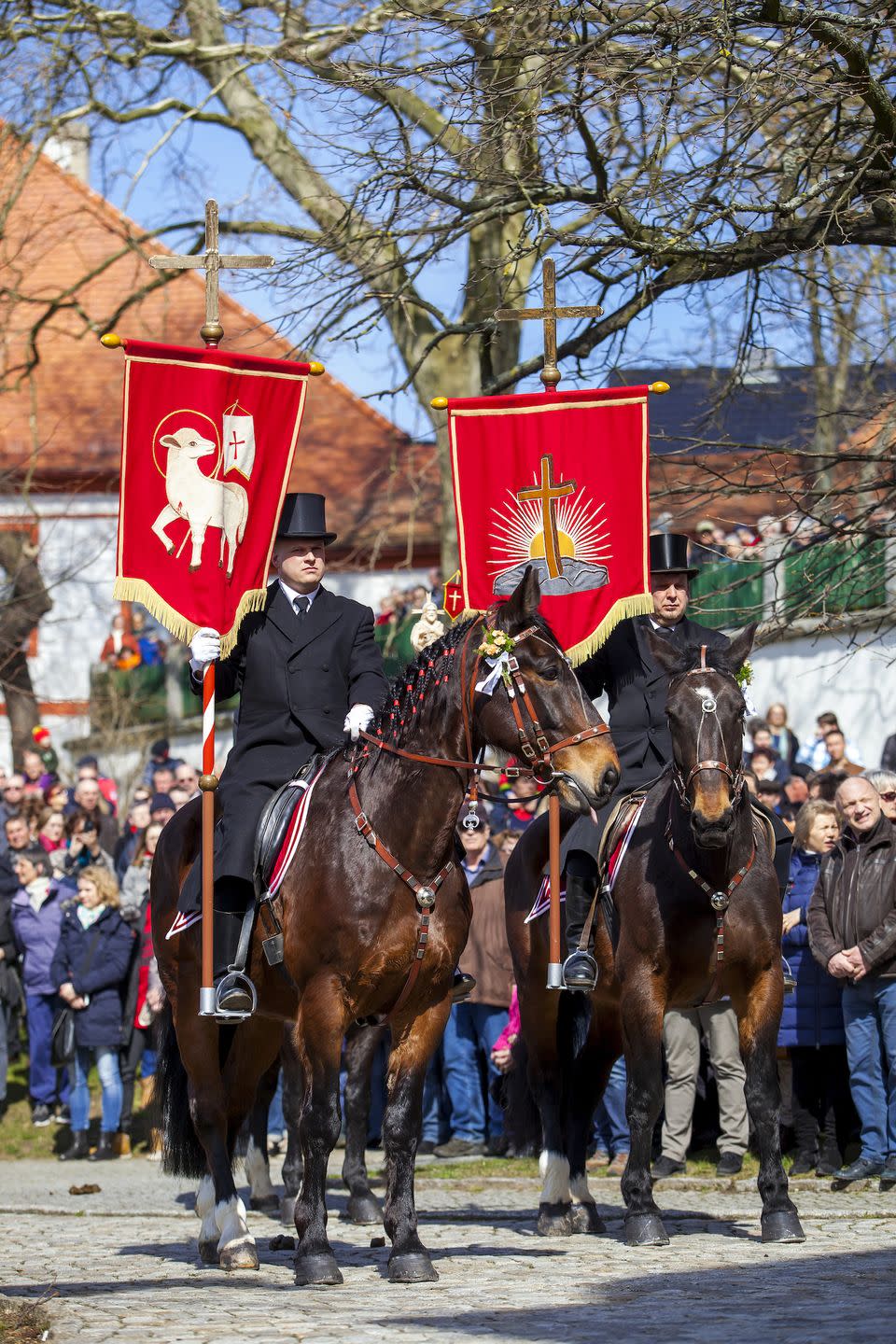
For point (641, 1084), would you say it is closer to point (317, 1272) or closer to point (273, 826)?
point (317, 1272)

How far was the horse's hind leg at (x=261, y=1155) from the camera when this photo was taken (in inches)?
464

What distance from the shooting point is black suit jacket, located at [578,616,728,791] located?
10.3 meters

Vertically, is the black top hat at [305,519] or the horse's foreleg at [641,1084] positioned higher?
the black top hat at [305,519]

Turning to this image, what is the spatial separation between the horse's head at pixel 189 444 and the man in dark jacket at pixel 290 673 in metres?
0.47

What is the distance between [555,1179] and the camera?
1010cm

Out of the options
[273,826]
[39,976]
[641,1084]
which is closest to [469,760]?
[273,826]

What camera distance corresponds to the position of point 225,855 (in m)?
9.05

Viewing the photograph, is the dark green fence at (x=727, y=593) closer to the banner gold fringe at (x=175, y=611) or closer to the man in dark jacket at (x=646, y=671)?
the man in dark jacket at (x=646, y=671)

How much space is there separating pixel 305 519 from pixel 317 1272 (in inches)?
134

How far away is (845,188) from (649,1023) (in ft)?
14.4

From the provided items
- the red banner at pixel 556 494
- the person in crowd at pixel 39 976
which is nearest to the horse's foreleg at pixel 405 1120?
the red banner at pixel 556 494

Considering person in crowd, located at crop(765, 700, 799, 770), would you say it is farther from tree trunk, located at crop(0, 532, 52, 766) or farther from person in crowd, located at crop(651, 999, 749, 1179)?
tree trunk, located at crop(0, 532, 52, 766)

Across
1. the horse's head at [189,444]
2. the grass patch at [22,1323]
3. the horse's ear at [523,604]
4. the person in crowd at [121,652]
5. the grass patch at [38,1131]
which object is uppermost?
the person in crowd at [121,652]

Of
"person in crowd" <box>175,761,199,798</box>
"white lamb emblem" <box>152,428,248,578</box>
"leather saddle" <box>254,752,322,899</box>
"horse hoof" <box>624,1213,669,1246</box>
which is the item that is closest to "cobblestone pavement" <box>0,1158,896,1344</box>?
"horse hoof" <box>624,1213,669,1246</box>
